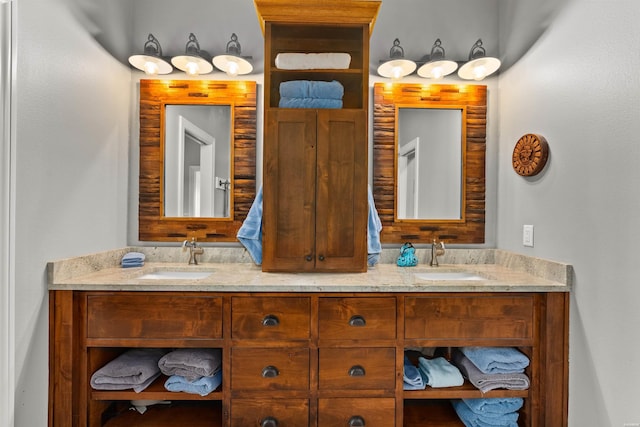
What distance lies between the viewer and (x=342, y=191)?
173cm

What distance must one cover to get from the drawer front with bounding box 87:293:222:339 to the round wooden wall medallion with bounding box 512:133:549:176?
1.72 metres

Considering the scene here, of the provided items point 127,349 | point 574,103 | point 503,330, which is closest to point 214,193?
point 127,349

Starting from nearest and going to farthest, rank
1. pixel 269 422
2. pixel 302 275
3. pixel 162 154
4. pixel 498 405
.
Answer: pixel 269 422 < pixel 498 405 < pixel 302 275 < pixel 162 154

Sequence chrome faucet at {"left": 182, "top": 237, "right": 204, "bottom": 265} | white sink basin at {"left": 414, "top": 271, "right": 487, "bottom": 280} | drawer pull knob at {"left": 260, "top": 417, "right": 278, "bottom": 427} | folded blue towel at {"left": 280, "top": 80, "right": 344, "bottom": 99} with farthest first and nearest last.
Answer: chrome faucet at {"left": 182, "top": 237, "right": 204, "bottom": 265} → white sink basin at {"left": 414, "top": 271, "right": 487, "bottom": 280} → folded blue towel at {"left": 280, "top": 80, "right": 344, "bottom": 99} → drawer pull knob at {"left": 260, "top": 417, "right": 278, "bottom": 427}

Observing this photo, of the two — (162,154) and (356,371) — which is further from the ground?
(162,154)

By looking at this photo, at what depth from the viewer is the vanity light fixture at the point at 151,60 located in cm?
190

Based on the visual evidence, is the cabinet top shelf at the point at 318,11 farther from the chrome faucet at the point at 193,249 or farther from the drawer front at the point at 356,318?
the drawer front at the point at 356,318

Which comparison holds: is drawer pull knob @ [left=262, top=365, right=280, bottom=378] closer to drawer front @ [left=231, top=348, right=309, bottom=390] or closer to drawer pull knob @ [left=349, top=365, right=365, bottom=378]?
drawer front @ [left=231, top=348, right=309, bottom=390]

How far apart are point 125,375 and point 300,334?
2.68ft

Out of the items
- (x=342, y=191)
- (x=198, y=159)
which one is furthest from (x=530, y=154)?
(x=198, y=159)

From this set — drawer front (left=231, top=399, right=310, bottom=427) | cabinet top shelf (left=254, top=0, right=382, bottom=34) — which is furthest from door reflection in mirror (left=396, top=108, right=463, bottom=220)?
drawer front (left=231, top=399, right=310, bottom=427)

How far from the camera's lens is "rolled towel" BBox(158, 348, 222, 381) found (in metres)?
1.46

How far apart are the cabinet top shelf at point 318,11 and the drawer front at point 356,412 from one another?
6.19ft

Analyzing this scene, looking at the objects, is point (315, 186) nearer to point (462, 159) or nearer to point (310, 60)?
point (310, 60)
